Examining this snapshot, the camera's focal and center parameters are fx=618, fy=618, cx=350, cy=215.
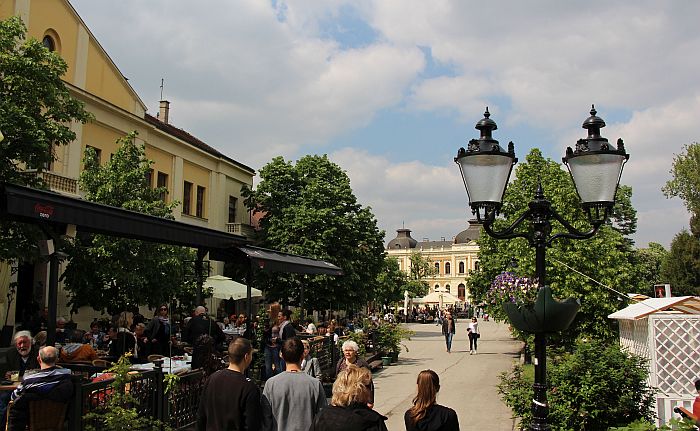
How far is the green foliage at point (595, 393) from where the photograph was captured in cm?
869

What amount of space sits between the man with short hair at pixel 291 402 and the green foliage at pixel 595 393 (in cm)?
473

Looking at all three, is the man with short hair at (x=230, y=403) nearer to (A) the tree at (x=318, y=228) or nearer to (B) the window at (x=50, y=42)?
(B) the window at (x=50, y=42)

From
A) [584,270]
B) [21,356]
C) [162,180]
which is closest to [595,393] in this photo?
[21,356]

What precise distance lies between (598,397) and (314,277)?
24046 mm

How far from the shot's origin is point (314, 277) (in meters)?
32.1

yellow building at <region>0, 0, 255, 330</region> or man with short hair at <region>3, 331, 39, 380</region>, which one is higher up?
yellow building at <region>0, 0, 255, 330</region>

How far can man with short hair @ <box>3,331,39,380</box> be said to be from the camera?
8.25 m

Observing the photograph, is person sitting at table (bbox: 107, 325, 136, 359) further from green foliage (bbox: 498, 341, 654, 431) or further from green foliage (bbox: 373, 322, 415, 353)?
green foliage (bbox: 373, 322, 415, 353)

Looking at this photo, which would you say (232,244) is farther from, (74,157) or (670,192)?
(670,192)

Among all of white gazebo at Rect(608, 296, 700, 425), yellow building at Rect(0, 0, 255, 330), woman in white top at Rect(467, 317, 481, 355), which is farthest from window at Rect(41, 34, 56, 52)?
white gazebo at Rect(608, 296, 700, 425)

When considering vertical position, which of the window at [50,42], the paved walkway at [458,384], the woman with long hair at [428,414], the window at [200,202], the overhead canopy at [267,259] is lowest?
the paved walkway at [458,384]

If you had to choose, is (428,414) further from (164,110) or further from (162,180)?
(164,110)

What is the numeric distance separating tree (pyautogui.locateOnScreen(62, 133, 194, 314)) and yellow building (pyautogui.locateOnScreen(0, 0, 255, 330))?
239 cm

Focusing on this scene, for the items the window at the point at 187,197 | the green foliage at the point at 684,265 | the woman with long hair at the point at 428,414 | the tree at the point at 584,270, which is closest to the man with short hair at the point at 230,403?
the woman with long hair at the point at 428,414
